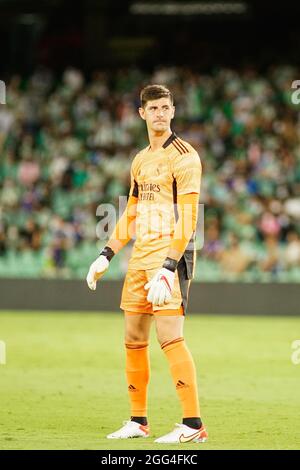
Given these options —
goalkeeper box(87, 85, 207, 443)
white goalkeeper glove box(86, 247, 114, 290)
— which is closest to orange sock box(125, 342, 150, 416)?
goalkeeper box(87, 85, 207, 443)

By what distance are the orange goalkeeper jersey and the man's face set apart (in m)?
0.12

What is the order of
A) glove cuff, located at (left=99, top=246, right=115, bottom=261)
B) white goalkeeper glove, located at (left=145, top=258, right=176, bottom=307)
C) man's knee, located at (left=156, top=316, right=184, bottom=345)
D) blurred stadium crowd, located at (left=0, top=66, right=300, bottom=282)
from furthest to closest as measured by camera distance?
blurred stadium crowd, located at (left=0, top=66, right=300, bottom=282) → glove cuff, located at (left=99, top=246, right=115, bottom=261) → man's knee, located at (left=156, top=316, right=184, bottom=345) → white goalkeeper glove, located at (left=145, top=258, right=176, bottom=307)

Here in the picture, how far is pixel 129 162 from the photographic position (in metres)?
20.2

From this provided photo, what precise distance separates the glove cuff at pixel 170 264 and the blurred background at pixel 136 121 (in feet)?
34.5

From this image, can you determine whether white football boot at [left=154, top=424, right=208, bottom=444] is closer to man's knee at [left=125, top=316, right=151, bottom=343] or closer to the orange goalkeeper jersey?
man's knee at [left=125, top=316, right=151, bottom=343]

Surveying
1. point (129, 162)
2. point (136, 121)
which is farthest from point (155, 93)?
point (136, 121)

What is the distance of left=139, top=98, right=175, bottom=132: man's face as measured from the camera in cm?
683

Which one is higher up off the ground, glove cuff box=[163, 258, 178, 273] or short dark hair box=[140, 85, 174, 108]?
short dark hair box=[140, 85, 174, 108]

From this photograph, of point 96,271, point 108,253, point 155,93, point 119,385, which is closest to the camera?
point 155,93

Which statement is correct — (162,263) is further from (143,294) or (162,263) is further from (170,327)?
(170,327)

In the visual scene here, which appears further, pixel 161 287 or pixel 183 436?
pixel 183 436

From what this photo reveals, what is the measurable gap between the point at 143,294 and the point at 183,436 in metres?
0.95
